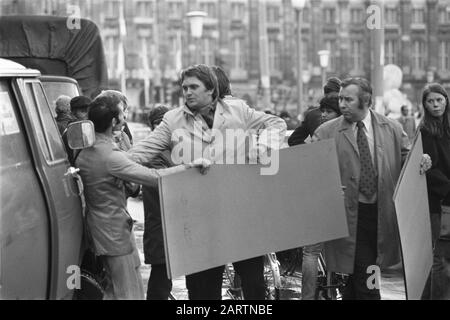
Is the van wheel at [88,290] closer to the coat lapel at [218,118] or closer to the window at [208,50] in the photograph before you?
the coat lapel at [218,118]

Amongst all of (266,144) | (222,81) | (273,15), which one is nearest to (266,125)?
(266,144)

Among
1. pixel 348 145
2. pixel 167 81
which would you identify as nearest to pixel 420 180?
pixel 348 145

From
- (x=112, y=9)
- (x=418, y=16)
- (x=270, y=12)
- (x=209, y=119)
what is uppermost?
(x=112, y=9)

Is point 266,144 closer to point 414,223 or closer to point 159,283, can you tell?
point 414,223

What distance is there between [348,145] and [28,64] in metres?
8.40

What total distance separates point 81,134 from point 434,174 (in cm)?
281

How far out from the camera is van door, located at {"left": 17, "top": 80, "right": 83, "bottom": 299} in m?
5.05

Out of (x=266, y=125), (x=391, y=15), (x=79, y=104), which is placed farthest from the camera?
(x=391, y=15)

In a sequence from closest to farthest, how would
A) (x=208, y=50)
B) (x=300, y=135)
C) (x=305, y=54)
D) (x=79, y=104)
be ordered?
(x=300, y=135) → (x=79, y=104) → (x=208, y=50) → (x=305, y=54)

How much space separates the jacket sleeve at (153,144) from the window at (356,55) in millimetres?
65841

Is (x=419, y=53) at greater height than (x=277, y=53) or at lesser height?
lesser

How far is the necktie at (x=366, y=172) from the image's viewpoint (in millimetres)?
6191

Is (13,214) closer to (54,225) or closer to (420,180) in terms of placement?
(54,225)

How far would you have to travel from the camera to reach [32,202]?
488 cm
